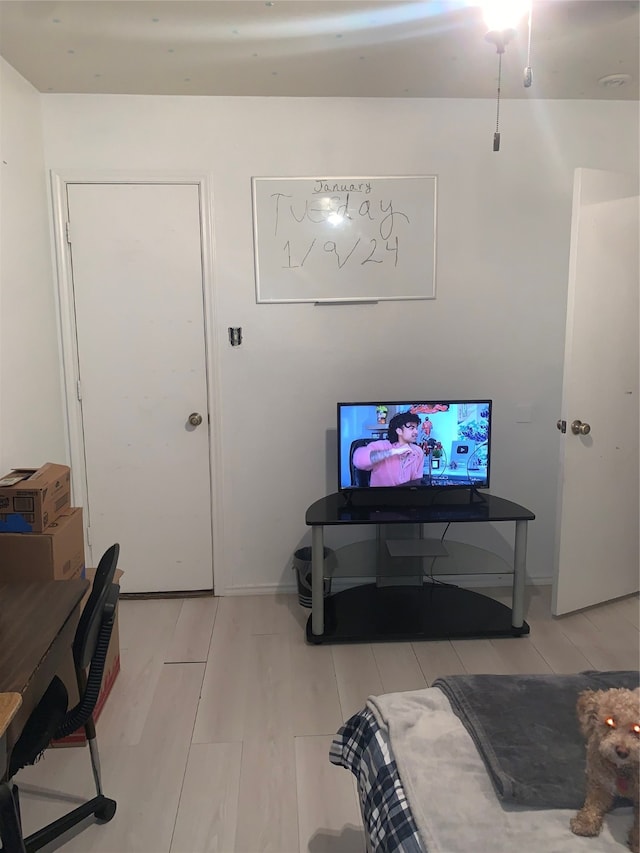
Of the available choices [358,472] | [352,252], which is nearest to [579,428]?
[358,472]

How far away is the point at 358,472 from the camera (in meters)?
3.02

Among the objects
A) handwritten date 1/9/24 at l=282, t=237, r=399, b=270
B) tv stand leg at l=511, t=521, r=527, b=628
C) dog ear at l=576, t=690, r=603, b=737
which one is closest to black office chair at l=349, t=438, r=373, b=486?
tv stand leg at l=511, t=521, r=527, b=628

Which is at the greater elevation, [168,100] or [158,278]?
[168,100]

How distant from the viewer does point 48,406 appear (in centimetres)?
302

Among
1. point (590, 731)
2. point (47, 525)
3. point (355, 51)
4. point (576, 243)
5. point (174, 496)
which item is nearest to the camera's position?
point (590, 731)

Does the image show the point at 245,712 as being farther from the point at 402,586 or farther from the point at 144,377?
the point at 144,377

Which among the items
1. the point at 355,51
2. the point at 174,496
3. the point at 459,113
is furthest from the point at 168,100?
the point at 174,496

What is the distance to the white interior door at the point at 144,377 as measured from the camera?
3.10 m

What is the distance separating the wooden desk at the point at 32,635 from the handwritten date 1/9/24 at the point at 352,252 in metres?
1.88

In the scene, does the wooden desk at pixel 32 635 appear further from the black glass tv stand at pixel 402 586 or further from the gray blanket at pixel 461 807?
the black glass tv stand at pixel 402 586

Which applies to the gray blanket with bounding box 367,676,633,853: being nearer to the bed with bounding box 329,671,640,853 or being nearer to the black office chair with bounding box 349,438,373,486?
the bed with bounding box 329,671,640,853

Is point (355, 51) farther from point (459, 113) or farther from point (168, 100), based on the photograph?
point (168, 100)

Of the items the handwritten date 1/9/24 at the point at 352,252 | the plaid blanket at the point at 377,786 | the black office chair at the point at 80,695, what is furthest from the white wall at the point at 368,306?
the plaid blanket at the point at 377,786

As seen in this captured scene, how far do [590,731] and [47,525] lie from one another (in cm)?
189
